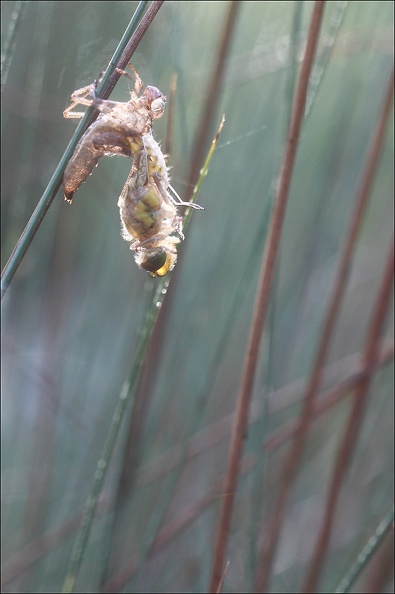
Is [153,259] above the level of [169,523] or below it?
above

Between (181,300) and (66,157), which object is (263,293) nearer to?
(66,157)

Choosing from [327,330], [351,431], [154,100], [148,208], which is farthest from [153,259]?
[351,431]

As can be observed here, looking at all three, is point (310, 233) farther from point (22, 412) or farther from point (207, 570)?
point (22, 412)

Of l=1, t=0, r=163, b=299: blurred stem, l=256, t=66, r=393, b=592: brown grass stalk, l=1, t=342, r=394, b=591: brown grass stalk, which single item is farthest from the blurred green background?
l=1, t=0, r=163, b=299: blurred stem

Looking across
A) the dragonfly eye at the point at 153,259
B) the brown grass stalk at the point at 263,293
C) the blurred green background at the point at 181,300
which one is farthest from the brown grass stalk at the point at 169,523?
the dragonfly eye at the point at 153,259

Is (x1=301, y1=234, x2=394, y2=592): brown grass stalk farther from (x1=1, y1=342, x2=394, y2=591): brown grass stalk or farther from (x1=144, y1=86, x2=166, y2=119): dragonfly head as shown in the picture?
(x1=144, y1=86, x2=166, y2=119): dragonfly head

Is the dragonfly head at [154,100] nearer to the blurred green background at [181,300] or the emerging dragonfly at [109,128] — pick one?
the emerging dragonfly at [109,128]
